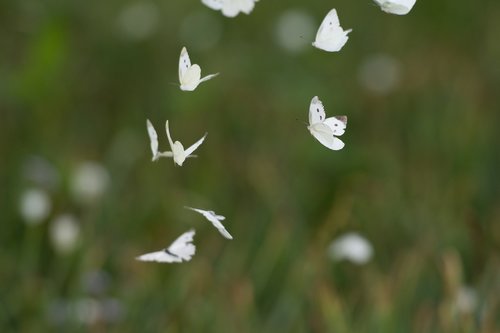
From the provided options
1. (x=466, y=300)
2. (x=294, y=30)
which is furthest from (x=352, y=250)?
(x=294, y=30)

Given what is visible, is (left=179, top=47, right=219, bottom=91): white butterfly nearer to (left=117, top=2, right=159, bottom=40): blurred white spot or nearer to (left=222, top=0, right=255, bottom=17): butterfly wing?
(left=222, top=0, right=255, bottom=17): butterfly wing

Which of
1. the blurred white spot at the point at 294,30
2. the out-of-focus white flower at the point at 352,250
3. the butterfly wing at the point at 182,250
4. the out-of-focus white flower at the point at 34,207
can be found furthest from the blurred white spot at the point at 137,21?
the butterfly wing at the point at 182,250

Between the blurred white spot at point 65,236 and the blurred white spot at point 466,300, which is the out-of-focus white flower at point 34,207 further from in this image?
the blurred white spot at point 466,300

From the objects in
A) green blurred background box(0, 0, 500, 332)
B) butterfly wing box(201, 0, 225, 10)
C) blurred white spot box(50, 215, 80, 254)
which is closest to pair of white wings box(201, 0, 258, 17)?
butterfly wing box(201, 0, 225, 10)

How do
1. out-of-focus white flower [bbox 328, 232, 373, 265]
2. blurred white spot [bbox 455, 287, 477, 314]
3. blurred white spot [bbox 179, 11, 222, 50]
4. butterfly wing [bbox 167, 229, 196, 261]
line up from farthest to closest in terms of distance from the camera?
blurred white spot [bbox 179, 11, 222, 50] → out-of-focus white flower [bbox 328, 232, 373, 265] → blurred white spot [bbox 455, 287, 477, 314] → butterfly wing [bbox 167, 229, 196, 261]

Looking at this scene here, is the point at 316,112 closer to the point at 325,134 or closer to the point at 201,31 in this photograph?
the point at 325,134

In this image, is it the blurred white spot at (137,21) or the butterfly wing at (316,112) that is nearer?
the butterfly wing at (316,112)
